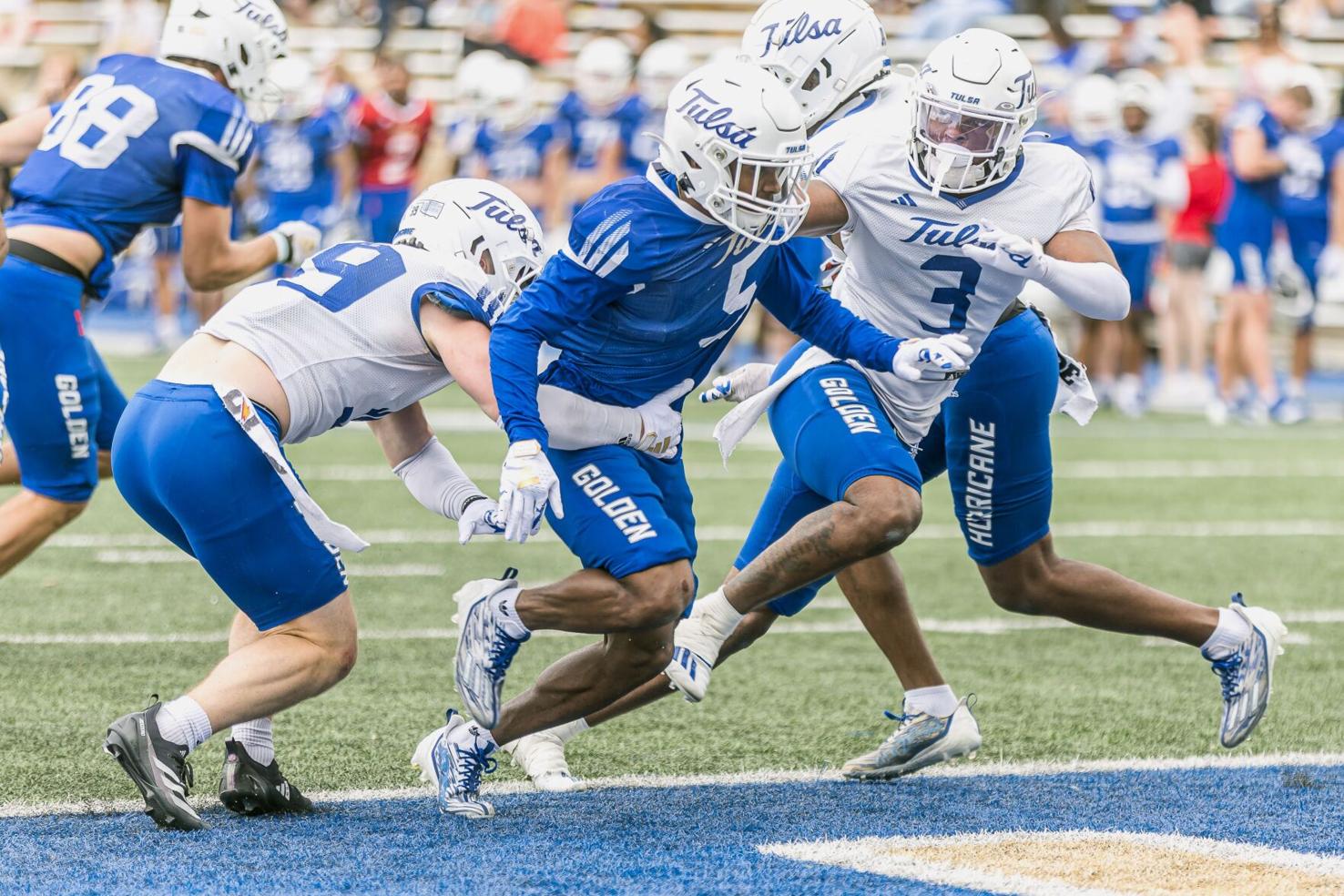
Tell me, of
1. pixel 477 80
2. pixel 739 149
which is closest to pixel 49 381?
pixel 739 149

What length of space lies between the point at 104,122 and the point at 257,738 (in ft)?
6.92

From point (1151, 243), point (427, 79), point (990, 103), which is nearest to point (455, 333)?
point (990, 103)

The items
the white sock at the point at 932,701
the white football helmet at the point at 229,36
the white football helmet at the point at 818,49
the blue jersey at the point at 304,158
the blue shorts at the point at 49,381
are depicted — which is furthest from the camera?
the blue jersey at the point at 304,158

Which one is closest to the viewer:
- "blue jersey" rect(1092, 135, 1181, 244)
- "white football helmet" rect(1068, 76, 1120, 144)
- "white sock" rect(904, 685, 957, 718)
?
"white sock" rect(904, 685, 957, 718)

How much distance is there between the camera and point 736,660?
5.84 meters

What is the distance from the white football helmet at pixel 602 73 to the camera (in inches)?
590

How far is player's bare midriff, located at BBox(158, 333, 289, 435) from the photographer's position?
384cm

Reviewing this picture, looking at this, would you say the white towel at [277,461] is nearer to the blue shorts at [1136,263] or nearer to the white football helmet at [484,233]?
the white football helmet at [484,233]

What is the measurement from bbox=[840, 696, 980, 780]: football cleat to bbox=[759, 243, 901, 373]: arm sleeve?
0.87 m

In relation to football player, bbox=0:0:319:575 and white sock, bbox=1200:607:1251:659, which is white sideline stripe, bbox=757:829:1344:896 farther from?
football player, bbox=0:0:319:575

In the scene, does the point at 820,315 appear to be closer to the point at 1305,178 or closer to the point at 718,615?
the point at 718,615

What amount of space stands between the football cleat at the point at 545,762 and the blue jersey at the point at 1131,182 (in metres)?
9.66

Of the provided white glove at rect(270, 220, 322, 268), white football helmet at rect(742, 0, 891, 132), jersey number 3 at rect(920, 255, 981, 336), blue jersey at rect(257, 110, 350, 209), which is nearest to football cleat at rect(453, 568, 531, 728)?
jersey number 3 at rect(920, 255, 981, 336)

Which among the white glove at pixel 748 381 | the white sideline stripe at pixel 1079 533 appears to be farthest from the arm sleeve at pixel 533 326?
the white sideline stripe at pixel 1079 533
